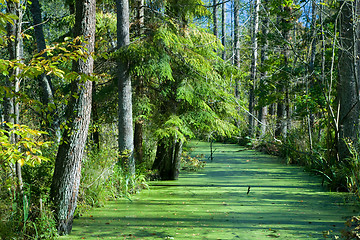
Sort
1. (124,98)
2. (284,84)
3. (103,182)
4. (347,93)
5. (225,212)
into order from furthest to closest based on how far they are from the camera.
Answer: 1. (284,84)
2. (124,98)
3. (347,93)
4. (103,182)
5. (225,212)

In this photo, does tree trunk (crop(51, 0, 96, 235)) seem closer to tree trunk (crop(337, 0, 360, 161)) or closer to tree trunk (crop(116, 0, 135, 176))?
tree trunk (crop(116, 0, 135, 176))

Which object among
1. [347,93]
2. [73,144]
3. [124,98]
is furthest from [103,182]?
[347,93]

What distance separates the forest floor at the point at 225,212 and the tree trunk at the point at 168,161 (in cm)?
33

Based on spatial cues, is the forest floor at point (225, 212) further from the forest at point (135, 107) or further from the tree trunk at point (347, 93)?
the tree trunk at point (347, 93)

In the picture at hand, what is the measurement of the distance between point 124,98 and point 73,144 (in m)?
3.09

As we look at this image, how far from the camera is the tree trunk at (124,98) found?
7746mm

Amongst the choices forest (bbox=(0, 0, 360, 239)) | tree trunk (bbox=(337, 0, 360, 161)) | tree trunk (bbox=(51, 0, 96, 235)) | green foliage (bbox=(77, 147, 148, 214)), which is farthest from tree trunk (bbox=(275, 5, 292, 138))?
tree trunk (bbox=(51, 0, 96, 235))

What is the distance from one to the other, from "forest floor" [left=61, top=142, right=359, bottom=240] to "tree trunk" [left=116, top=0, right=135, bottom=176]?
0.85 m

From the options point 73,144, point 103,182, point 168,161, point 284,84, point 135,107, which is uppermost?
point 284,84

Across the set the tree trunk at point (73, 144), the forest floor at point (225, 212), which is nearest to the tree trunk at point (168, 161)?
the forest floor at point (225, 212)

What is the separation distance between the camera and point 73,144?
4750 millimetres

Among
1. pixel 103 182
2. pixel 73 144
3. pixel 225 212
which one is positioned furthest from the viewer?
pixel 103 182

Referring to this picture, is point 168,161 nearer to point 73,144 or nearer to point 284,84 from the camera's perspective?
point 73,144

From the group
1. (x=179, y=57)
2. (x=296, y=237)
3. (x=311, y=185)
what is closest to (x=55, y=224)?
(x=296, y=237)
